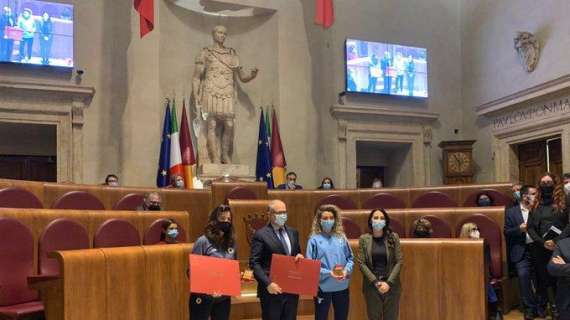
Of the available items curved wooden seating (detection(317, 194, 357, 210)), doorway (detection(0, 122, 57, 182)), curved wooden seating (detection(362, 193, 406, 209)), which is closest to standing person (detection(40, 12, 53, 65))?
doorway (detection(0, 122, 57, 182))

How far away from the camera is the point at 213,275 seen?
123 inches

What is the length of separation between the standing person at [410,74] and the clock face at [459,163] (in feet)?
4.47

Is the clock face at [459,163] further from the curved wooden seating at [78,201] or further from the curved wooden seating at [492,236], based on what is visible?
the curved wooden seating at [78,201]

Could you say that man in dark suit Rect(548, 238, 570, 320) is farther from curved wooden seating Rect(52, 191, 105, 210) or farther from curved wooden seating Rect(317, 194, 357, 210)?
curved wooden seating Rect(52, 191, 105, 210)

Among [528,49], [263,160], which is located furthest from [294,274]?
[528,49]

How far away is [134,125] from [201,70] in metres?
1.33

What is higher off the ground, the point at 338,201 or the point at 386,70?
the point at 386,70

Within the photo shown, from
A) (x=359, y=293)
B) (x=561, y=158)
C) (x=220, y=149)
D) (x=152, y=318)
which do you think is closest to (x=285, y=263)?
(x=152, y=318)

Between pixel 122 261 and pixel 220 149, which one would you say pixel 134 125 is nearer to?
pixel 220 149

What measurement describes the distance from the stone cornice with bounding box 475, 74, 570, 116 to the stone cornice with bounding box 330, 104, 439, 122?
91 centimetres

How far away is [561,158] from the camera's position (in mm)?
8586

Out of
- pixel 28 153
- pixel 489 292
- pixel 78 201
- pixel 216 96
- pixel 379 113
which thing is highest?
pixel 216 96

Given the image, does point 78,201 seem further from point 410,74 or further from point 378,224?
point 410,74

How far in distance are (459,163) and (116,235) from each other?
7321mm
